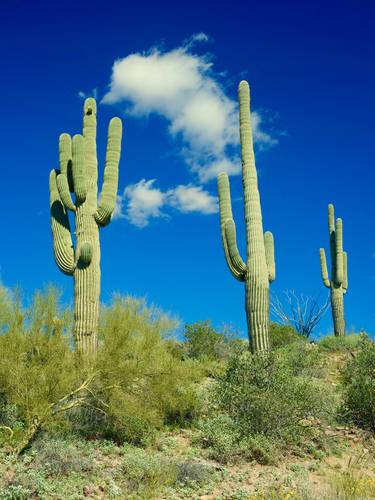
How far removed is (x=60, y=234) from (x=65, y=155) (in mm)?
2377

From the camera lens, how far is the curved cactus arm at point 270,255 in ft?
50.9

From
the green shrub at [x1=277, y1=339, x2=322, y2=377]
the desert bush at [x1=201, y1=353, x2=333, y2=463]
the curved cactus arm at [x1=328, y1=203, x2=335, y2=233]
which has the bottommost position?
the desert bush at [x1=201, y1=353, x2=333, y2=463]

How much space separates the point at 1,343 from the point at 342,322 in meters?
17.9

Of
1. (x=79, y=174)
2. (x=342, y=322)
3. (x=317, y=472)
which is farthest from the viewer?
(x=342, y=322)

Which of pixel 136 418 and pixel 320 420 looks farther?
pixel 320 420

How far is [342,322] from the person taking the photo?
2419 centimetres

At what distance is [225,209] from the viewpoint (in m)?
15.9

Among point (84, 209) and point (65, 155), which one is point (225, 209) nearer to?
point (84, 209)

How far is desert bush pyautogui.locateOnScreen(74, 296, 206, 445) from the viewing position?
9.66m

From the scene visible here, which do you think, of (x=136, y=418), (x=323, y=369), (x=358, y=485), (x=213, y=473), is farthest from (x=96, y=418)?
(x=323, y=369)

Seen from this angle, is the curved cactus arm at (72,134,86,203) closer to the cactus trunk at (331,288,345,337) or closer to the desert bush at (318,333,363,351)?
the desert bush at (318,333,363,351)

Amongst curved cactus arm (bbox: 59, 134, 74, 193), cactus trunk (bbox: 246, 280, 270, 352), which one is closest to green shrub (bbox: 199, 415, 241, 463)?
→ cactus trunk (bbox: 246, 280, 270, 352)

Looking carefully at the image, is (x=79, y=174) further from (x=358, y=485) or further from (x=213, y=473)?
(x=358, y=485)

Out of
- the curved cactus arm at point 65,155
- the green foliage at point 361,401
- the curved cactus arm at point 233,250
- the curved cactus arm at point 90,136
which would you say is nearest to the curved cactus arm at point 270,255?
the curved cactus arm at point 233,250
